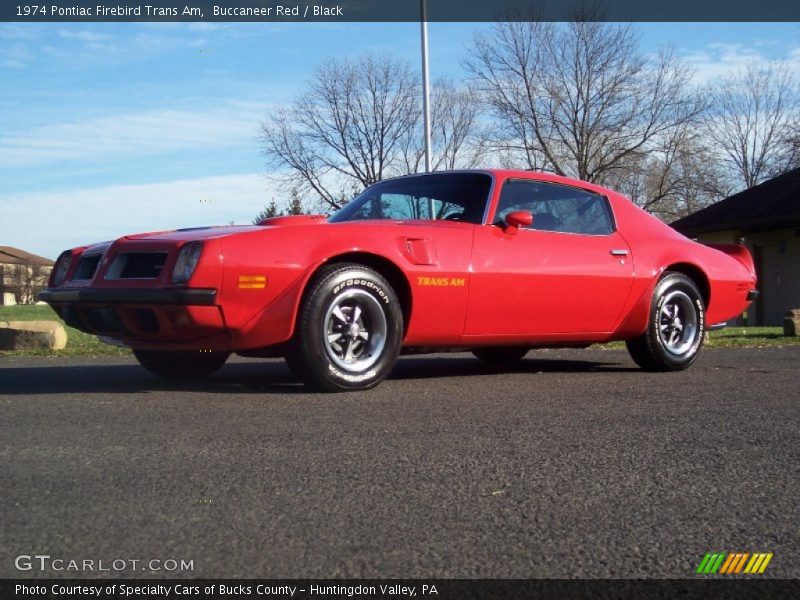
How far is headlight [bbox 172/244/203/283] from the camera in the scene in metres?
4.93

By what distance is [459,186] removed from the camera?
6320 mm

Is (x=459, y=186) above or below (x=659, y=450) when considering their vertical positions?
above


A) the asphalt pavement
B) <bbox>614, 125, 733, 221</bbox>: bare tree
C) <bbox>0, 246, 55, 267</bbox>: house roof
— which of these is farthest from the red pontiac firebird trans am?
<bbox>0, 246, 55, 267</bbox>: house roof

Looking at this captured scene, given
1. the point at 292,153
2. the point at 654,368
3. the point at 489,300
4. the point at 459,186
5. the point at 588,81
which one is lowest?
the point at 654,368

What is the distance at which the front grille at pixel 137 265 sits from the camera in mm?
5160

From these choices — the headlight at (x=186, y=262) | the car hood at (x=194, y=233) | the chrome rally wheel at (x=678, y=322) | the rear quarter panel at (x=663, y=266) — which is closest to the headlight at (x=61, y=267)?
the car hood at (x=194, y=233)

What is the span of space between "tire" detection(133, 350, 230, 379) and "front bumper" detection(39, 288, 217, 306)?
845 millimetres

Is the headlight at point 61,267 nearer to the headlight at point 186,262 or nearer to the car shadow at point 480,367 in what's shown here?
the headlight at point 186,262

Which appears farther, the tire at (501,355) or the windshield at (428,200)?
the tire at (501,355)

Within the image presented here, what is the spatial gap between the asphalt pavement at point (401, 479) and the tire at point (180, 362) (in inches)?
24.4

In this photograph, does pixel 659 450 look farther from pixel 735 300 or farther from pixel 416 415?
pixel 735 300

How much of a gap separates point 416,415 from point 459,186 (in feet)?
7.48

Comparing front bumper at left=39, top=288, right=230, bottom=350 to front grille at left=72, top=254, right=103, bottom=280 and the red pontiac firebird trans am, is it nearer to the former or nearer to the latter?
the red pontiac firebird trans am
